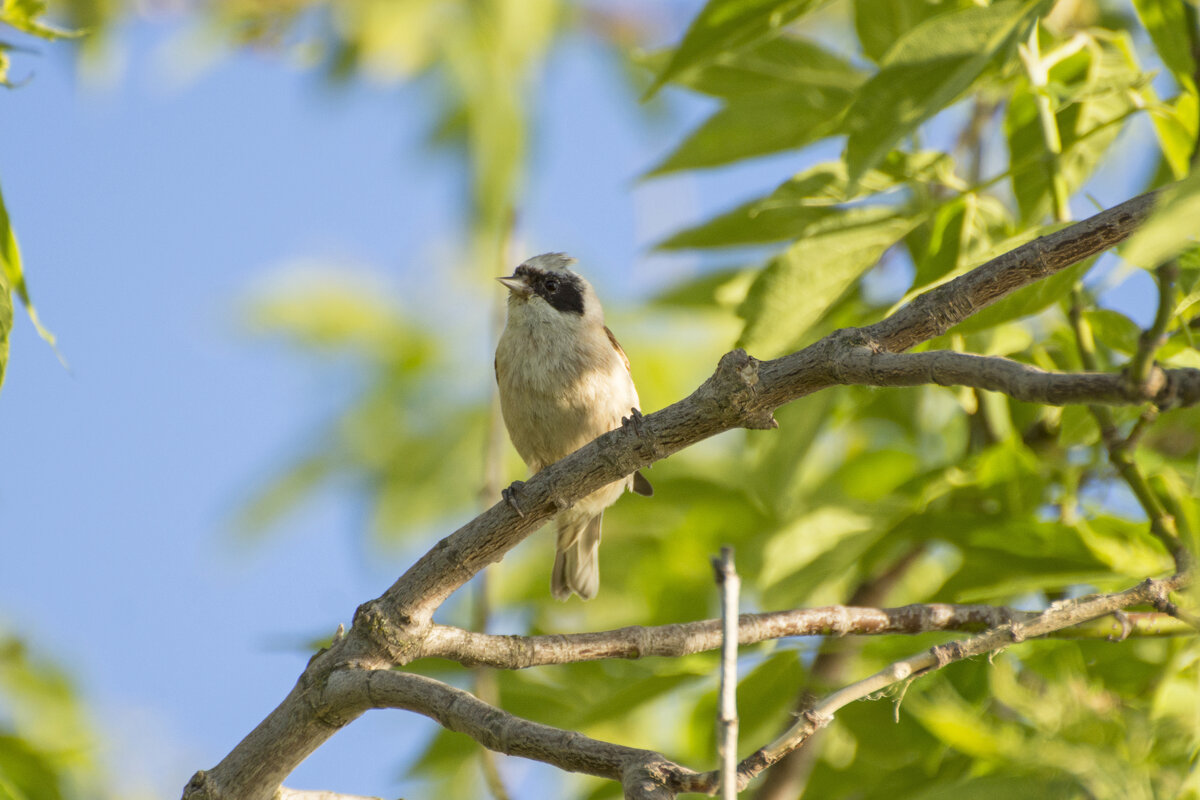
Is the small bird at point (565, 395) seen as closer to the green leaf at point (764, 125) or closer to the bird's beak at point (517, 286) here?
the bird's beak at point (517, 286)

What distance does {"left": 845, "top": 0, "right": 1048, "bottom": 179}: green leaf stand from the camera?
Answer: 2340 mm

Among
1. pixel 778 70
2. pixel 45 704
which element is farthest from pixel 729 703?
pixel 45 704

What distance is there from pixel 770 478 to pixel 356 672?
5.11 feet

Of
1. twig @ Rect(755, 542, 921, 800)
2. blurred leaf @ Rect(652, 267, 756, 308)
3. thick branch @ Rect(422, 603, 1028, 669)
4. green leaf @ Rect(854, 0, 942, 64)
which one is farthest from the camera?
blurred leaf @ Rect(652, 267, 756, 308)

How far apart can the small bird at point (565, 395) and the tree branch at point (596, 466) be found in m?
1.90

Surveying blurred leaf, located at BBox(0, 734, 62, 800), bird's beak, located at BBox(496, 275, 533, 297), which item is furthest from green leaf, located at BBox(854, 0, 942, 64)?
blurred leaf, located at BBox(0, 734, 62, 800)

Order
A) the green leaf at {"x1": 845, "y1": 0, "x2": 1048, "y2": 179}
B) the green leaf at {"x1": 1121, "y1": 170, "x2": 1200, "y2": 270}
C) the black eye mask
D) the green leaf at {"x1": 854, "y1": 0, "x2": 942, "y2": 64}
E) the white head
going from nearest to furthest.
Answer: the green leaf at {"x1": 1121, "y1": 170, "x2": 1200, "y2": 270}
the green leaf at {"x1": 845, "y1": 0, "x2": 1048, "y2": 179}
the green leaf at {"x1": 854, "y1": 0, "x2": 942, "y2": 64}
the white head
the black eye mask

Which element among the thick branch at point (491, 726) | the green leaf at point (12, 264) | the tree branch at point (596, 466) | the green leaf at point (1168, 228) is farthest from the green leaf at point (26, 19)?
the green leaf at point (1168, 228)

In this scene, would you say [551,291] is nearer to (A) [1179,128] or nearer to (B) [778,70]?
(B) [778,70]

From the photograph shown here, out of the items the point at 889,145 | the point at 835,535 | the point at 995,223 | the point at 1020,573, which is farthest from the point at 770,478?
the point at 889,145

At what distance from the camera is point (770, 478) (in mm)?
3221

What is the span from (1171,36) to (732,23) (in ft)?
3.61

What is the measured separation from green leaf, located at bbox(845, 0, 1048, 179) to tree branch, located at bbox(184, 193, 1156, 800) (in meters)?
0.60

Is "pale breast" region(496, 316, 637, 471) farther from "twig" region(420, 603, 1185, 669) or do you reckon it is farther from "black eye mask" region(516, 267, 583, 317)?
"twig" region(420, 603, 1185, 669)
